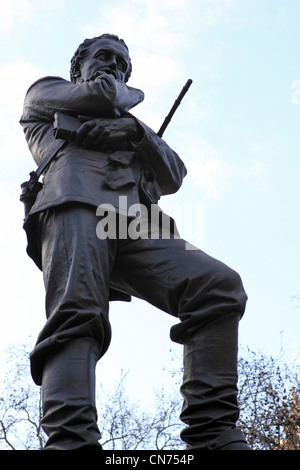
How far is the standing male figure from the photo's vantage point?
4.30m

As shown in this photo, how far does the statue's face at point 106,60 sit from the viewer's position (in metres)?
5.93

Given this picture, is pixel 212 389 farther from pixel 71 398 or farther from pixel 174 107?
pixel 174 107

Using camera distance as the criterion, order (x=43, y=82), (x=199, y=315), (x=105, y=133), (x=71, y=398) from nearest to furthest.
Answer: (x=71, y=398), (x=199, y=315), (x=105, y=133), (x=43, y=82)

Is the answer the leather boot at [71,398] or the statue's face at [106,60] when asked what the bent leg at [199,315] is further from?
the statue's face at [106,60]

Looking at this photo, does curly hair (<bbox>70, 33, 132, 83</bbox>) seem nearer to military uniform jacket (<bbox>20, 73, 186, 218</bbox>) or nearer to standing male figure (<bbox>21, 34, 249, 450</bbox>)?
standing male figure (<bbox>21, 34, 249, 450</bbox>)

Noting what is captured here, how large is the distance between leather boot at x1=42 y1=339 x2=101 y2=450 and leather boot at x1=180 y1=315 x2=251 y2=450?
1.77 feet

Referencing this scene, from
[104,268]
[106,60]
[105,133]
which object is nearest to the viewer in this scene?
[104,268]

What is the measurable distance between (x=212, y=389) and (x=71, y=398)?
788 mm

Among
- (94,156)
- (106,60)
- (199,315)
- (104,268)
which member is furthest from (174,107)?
(199,315)

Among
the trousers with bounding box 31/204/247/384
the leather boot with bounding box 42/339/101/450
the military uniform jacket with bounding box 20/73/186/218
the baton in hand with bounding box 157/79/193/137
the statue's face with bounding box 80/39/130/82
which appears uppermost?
the statue's face with bounding box 80/39/130/82

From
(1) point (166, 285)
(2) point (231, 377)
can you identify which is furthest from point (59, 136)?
(2) point (231, 377)

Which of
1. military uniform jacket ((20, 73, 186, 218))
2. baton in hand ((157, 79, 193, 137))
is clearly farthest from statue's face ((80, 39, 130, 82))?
baton in hand ((157, 79, 193, 137))

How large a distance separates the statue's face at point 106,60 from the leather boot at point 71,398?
2.33m

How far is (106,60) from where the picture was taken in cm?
600
